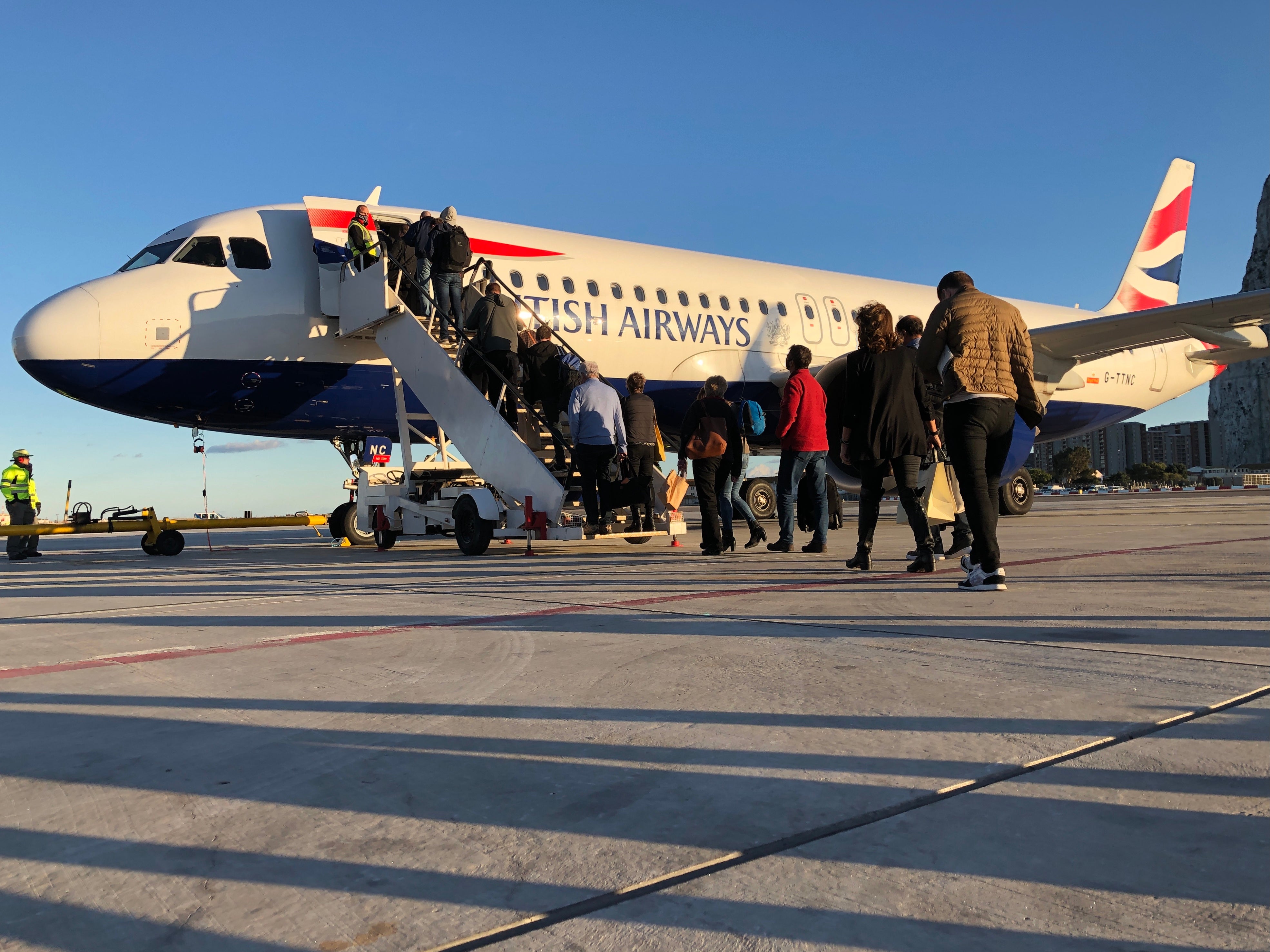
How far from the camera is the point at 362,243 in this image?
1027cm

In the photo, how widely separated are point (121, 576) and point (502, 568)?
10.8 ft

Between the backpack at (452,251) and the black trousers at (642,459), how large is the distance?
2.90m

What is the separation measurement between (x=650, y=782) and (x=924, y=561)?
429 centimetres

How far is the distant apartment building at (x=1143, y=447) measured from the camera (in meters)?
152

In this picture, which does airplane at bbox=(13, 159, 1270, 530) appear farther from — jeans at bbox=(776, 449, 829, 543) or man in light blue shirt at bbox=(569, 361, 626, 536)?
man in light blue shirt at bbox=(569, 361, 626, 536)

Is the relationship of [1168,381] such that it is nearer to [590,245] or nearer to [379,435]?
[590,245]

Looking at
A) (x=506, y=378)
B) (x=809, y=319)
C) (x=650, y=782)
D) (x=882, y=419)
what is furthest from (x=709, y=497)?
(x=809, y=319)

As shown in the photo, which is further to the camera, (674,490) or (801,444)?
(674,490)

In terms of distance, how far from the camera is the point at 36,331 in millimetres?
9430

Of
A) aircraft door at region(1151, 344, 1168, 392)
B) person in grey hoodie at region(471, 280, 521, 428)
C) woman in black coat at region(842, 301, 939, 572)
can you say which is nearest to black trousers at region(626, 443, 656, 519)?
person in grey hoodie at region(471, 280, 521, 428)

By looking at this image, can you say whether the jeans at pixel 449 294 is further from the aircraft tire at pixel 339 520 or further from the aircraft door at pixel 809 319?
the aircraft door at pixel 809 319

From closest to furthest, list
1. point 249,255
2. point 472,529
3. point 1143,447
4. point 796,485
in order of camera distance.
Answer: point 796,485
point 472,529
point 249,255
point 1143,447

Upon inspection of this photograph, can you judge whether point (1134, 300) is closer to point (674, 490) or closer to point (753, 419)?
point (753, 419)

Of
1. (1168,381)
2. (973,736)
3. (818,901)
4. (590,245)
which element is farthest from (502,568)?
(1168,381)
